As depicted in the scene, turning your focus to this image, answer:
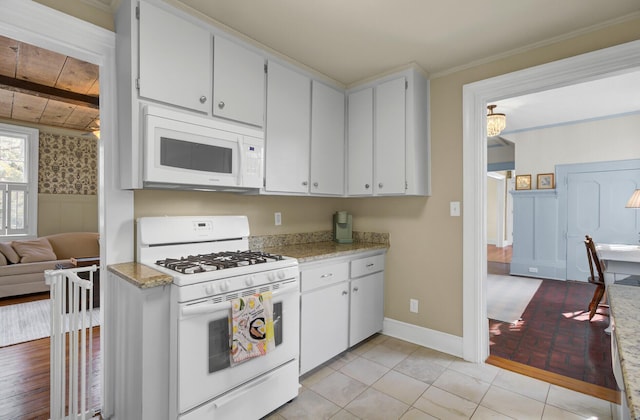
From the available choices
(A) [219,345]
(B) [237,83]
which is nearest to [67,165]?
(B) [237,83]

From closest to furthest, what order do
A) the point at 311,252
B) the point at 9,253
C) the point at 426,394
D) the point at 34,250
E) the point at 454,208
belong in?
the point at 426,394 < the point at 311,252 < the point at 454,208 < the point at 9,253 < the point at 34,250

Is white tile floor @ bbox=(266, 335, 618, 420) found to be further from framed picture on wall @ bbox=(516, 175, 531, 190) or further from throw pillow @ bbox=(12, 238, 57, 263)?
throw pillow @ bbox=(12, 238, 57, 263)

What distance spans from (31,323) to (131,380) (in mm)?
2903

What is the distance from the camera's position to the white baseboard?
2695mm

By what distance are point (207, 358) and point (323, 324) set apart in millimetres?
1012

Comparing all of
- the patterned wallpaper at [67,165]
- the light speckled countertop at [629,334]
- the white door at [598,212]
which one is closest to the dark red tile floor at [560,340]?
the white door at [598,212]

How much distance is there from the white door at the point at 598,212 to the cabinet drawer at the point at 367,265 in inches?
168

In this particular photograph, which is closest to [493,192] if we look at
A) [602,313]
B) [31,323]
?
[602,313]

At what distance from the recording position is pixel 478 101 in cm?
259

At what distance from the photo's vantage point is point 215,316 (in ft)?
5.46

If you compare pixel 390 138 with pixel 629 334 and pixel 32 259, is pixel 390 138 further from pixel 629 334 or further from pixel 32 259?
pixel 32 259

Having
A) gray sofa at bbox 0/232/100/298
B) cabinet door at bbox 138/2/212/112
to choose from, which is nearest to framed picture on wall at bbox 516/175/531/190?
cabinet door at bbox 138/2/212/112

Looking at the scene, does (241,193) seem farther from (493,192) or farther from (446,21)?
(493,192)

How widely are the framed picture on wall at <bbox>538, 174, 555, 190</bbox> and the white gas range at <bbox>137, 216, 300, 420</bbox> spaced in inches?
213
